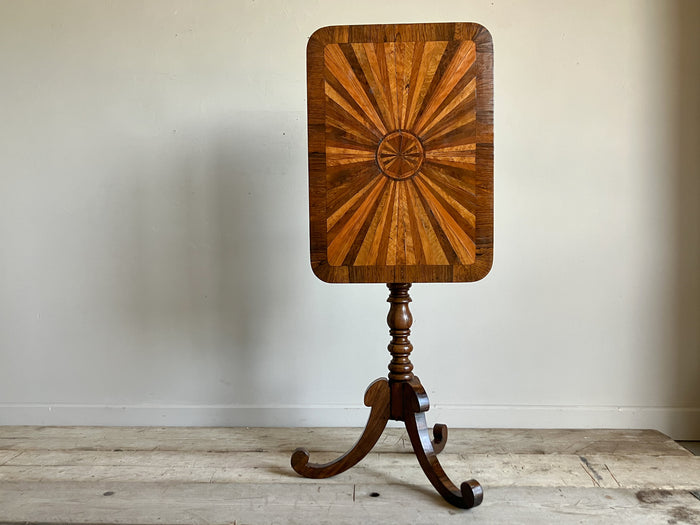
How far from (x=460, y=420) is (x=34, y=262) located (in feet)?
5.70

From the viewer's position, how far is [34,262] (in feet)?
7.97

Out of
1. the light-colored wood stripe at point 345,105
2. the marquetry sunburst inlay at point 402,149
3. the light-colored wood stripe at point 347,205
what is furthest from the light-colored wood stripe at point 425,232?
the light-colored wood stripe at point 345,105

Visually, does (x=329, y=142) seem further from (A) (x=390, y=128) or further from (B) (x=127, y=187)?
(B) (x=127, y=187)

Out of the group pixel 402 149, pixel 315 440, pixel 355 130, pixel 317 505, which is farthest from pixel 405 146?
pixel 315 440

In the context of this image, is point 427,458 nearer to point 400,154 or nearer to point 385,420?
point 385,420

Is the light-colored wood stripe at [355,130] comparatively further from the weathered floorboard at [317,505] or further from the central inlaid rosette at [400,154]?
the weathered floorboard at [317,505]

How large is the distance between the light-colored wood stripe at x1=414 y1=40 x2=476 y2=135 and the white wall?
26.1 inches

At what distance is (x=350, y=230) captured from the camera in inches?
67.6

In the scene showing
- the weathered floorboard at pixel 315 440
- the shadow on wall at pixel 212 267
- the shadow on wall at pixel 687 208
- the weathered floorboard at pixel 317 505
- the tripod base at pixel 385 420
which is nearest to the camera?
the weathered floorboard at pixel 317 505

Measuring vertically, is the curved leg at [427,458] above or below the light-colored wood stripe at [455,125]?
below

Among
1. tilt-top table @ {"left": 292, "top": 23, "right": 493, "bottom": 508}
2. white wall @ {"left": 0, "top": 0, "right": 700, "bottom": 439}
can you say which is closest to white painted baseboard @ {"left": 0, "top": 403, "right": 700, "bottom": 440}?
white wall @ {"left": 0, "top": 0, "right": 700, "bottom": 439}

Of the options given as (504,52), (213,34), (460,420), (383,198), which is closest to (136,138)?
(213,34)

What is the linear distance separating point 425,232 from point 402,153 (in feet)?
0.73

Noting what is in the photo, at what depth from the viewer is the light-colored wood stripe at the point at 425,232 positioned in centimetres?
170
